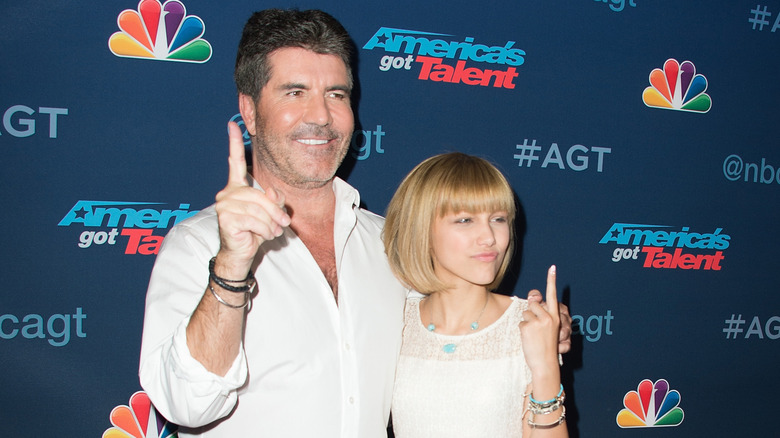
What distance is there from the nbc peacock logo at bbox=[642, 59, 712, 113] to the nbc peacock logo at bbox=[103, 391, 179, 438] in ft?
8.77

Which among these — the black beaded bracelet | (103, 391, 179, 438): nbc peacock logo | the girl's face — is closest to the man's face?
the girl's face

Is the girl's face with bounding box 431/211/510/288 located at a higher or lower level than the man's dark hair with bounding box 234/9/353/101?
lower

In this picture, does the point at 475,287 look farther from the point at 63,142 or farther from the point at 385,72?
the point at 63,142

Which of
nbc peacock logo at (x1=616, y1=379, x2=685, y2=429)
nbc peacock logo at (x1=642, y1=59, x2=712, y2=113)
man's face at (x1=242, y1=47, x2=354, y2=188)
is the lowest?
nbc peacock logo at (x1=616, y1=379, x2=685, y2=429)

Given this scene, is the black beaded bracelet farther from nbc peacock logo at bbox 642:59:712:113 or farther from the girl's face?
nbc peacock logo at bbox 642:59:712:113

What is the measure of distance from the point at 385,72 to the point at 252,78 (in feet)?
2.71

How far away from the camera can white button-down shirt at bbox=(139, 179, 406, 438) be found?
5.16ft

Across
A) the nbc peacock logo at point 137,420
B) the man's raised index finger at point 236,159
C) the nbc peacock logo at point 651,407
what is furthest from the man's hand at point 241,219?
the nbc peacock logo at point 651,407

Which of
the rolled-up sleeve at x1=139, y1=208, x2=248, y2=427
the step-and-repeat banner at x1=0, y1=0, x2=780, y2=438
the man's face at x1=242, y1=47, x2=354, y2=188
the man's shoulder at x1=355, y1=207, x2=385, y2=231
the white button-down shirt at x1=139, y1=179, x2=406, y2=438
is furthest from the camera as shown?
the step-and-repeat banner at x1=0, y1=0, x2=780, y2=438

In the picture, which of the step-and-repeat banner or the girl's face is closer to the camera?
the girl's face

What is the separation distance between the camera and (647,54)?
2.98 metres

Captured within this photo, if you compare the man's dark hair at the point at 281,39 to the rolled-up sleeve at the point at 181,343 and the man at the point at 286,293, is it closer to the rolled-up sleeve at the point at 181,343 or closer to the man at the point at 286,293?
the man at the point at 286,293

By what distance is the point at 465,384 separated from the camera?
5.90 feet

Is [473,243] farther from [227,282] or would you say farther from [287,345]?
[227,282]
